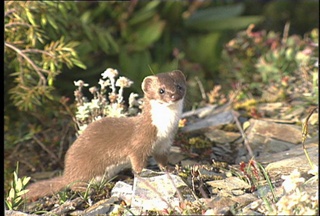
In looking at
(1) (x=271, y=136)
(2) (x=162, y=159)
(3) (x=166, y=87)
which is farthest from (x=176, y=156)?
(3) (x=166, y=87)

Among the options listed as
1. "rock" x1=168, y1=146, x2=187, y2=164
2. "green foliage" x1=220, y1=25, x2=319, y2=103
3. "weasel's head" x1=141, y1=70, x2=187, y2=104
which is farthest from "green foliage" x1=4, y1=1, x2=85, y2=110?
"green foliage" x1=220, y1=25, x2=319, y2=103

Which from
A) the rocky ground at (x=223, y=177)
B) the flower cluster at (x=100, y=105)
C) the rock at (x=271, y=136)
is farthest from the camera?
the rock at (x=271, y=136)

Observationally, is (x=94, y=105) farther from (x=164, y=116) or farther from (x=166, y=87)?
(x=166, y=87)

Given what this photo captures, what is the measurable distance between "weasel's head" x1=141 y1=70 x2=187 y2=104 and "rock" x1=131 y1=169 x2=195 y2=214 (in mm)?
497

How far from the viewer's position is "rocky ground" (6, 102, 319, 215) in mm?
A: 3322

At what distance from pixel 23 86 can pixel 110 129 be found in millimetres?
1220

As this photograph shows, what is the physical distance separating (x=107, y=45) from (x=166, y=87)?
2.45 meters

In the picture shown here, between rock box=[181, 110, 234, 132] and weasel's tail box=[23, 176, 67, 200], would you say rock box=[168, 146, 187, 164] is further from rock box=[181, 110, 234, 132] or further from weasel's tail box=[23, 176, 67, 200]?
weasel's tail box=[23, 176, 67, 200]

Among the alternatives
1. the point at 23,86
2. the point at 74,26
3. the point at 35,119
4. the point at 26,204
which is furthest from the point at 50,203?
the point at 74,26

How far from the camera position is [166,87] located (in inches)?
157

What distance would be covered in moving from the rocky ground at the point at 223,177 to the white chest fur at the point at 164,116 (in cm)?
27

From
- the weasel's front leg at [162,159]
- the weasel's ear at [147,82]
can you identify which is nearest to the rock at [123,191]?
the weasel's front leg at [162,159]

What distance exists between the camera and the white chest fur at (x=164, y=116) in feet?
13.5

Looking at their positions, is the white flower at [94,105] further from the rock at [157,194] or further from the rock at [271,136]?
the rock at [271,136]
